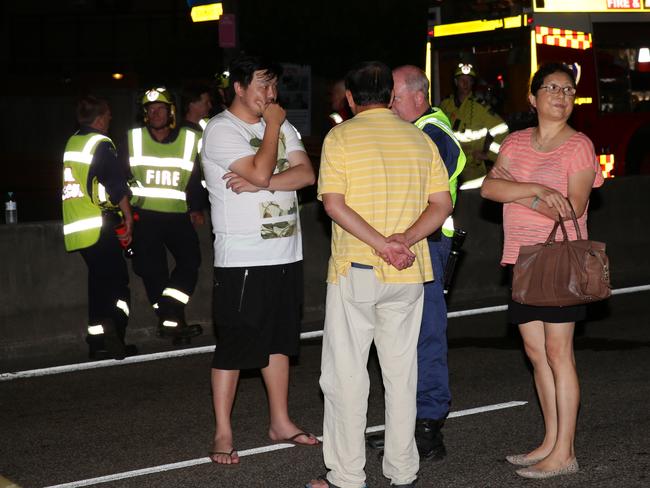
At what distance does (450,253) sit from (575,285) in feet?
3.73

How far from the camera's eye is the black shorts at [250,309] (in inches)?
249

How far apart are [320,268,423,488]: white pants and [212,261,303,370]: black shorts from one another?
0.80m

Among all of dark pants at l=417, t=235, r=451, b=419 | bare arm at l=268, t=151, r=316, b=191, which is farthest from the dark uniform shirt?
dark pants at l=417, t=235, r=451, b=419

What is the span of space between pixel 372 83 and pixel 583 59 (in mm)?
12237

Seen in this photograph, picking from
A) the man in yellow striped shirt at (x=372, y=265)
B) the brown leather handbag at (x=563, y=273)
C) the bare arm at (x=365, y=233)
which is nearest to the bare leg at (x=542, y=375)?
the brown leather handbag at (x=563, y=273)

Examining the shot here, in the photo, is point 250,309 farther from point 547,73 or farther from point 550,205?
point 547,73

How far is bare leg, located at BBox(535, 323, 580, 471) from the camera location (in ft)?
19.3

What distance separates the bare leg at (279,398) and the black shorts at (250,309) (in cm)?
21

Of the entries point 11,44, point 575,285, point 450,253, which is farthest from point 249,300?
point 11,44

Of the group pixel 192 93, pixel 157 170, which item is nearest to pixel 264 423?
pixel 157 170

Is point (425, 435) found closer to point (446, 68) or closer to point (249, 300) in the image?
point (249, 300)

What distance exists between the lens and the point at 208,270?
407 inches

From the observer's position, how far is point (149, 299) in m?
9.81

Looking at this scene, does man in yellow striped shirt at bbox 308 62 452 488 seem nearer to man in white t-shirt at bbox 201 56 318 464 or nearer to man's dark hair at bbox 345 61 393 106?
man's dark hair at bbox 345 61 393 106
